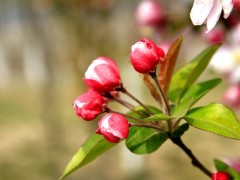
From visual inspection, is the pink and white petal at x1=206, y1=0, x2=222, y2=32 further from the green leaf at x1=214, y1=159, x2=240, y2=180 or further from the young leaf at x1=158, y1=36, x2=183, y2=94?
the green leaf at x1=214, y1=159, x2=240, y2=180

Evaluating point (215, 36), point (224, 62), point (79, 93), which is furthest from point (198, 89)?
point (79, 93)

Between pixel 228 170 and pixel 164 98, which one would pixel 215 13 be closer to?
pixel 164 98

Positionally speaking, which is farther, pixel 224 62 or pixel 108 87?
pixel 224 62

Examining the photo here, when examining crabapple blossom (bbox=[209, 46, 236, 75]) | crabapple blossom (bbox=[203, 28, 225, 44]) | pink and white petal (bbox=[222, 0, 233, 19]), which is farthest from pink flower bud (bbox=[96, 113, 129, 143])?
crabapple blossom (bbox=[209, 46, 236, 75])

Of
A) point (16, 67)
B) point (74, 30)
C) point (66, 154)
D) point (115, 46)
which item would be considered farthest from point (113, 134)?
point (16, 67)

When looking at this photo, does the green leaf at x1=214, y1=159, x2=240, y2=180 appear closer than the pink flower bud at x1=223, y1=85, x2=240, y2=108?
Yes

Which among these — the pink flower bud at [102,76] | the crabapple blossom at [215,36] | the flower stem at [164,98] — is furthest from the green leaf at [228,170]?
the crabapple blossom at [215,36]
